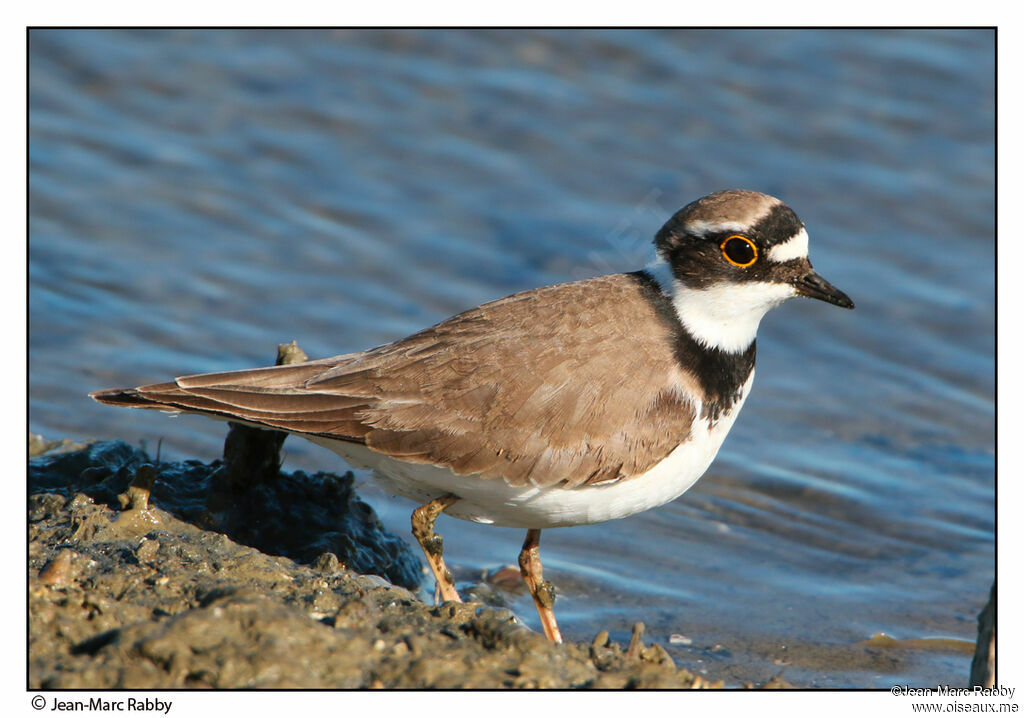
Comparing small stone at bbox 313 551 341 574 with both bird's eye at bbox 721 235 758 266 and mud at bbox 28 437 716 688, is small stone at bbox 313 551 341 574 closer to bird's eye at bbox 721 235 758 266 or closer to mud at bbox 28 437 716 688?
mud at bbox 28 437 716 688

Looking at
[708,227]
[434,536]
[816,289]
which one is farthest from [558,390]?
[816,289]

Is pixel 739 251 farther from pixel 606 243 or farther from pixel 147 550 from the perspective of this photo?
pixel 606 243

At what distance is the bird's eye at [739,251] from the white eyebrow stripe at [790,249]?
0.09 meters

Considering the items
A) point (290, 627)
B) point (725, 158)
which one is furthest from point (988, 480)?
point (290, 627)

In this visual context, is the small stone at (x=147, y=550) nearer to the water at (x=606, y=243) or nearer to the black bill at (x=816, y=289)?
the water at (x=606, y=243)

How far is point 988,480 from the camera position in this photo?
28.5ft

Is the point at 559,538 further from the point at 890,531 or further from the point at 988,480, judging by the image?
the point at 988,480

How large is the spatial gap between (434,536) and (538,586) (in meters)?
0.69

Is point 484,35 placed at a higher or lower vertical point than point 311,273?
higher

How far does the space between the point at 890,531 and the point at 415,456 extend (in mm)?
4173

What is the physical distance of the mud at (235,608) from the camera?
4.04 metres

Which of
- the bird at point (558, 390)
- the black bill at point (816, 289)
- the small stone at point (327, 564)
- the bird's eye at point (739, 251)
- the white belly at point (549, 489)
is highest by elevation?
the bird's eye at point (739, 251)

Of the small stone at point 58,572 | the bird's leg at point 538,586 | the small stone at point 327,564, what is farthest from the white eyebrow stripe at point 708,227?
the small stone at point 58,572

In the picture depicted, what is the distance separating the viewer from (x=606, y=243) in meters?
10.8
